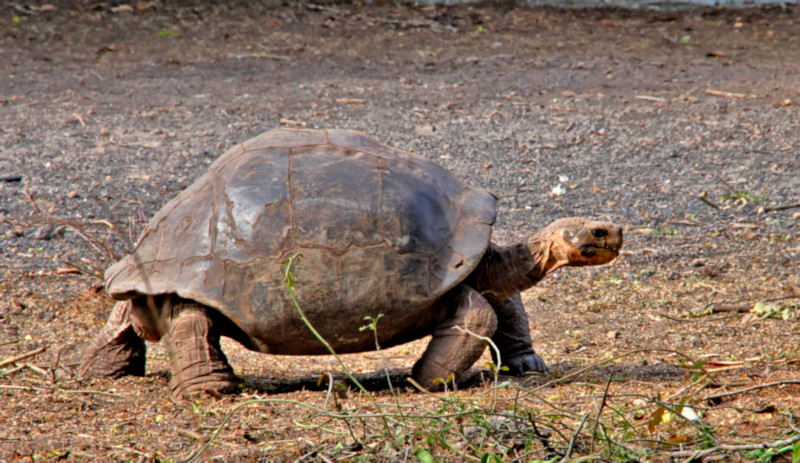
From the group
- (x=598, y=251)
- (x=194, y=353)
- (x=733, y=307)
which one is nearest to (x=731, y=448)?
(x=598, y=251)

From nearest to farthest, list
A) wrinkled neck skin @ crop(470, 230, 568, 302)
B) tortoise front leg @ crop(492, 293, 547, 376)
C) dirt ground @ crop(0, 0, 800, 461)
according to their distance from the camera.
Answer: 1. dirt ground @ crop(0, 0, 800, 461)
2. wrinkled neck skin @ crop(470, 230, 568, 302)
3. tortoise front leg @ crop(492, 293, 547, 376)

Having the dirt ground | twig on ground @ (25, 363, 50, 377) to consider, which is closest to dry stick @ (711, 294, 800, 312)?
the dirt ground

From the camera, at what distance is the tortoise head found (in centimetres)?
383

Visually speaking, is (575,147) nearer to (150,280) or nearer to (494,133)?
(494,133)

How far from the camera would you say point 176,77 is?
9062mm

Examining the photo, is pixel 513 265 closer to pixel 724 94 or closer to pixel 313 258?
pixel 313 258

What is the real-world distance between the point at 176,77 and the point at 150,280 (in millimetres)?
5972

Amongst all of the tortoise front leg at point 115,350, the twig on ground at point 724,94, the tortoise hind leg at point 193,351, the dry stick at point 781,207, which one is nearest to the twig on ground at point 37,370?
the tortoise front leg at point 115,350

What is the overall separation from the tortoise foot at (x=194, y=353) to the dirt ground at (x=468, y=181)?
0.18 m

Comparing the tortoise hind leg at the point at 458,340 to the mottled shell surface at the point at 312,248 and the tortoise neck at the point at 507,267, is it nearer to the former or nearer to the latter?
the mottled shell surface at the point at 312,248

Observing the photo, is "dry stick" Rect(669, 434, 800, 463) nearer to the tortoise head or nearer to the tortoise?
the tortoise

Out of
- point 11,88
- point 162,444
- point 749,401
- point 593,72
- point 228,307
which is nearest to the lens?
point 162,444

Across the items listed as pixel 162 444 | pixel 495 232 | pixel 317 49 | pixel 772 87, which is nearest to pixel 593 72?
pixel 772 87

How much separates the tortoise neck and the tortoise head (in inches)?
2.7
